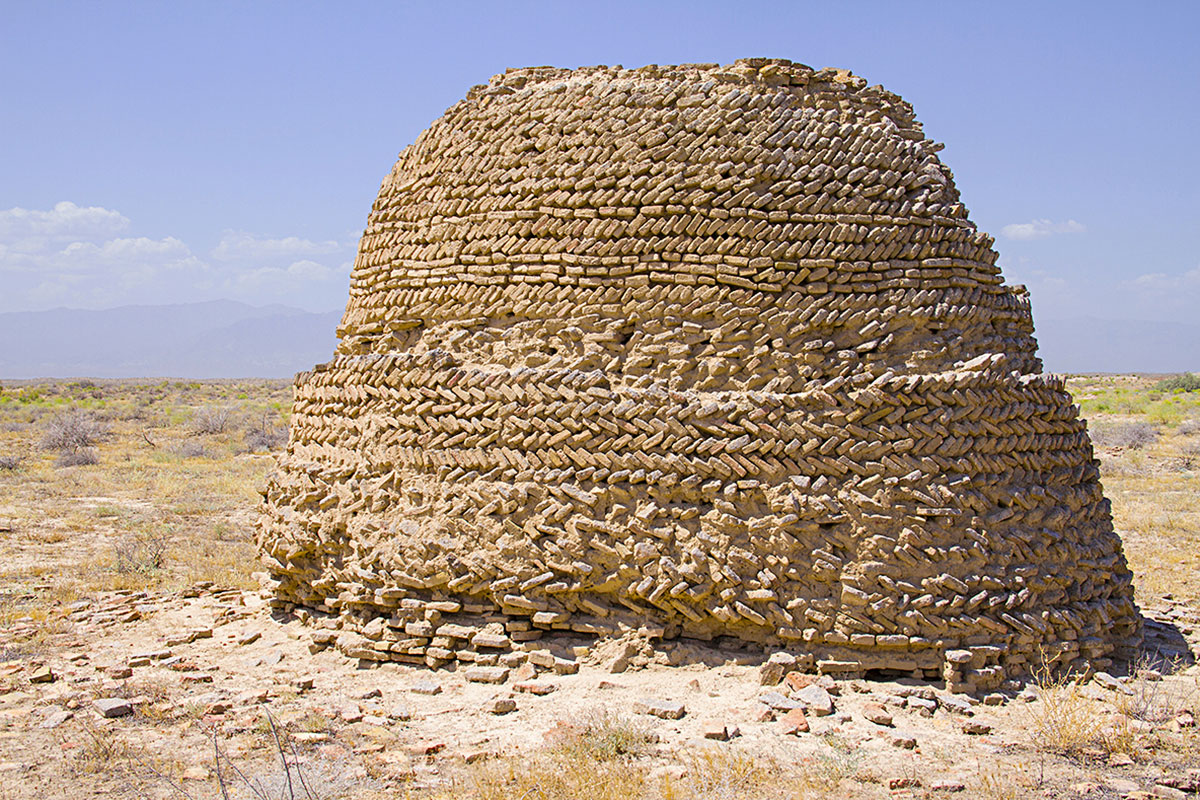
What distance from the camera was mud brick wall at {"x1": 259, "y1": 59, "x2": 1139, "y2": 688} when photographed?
588cm

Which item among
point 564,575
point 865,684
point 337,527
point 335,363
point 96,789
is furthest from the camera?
point 335,363

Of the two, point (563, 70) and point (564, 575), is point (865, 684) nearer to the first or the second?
point (564, 575)

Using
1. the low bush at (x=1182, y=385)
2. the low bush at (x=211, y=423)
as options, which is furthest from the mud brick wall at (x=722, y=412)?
the low bush at (x=1182, y=385)

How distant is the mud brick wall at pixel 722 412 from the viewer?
19.3 feet

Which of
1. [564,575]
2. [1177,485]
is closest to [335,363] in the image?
[564,575]

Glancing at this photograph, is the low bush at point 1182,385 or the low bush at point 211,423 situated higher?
the low bush at point 1182,385

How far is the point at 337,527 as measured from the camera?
698 cm

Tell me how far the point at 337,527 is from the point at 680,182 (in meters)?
3.80

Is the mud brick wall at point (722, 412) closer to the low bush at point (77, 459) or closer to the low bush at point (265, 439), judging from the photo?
the low bush at point (77, 459)

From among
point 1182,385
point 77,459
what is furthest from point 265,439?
point 1182,385

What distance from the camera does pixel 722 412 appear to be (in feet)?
19.7

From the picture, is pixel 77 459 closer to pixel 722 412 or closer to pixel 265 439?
pixel 265 439

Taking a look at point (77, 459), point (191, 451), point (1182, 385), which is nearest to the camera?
point (77, 459)

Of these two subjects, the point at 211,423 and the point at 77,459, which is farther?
the point at 211,423
